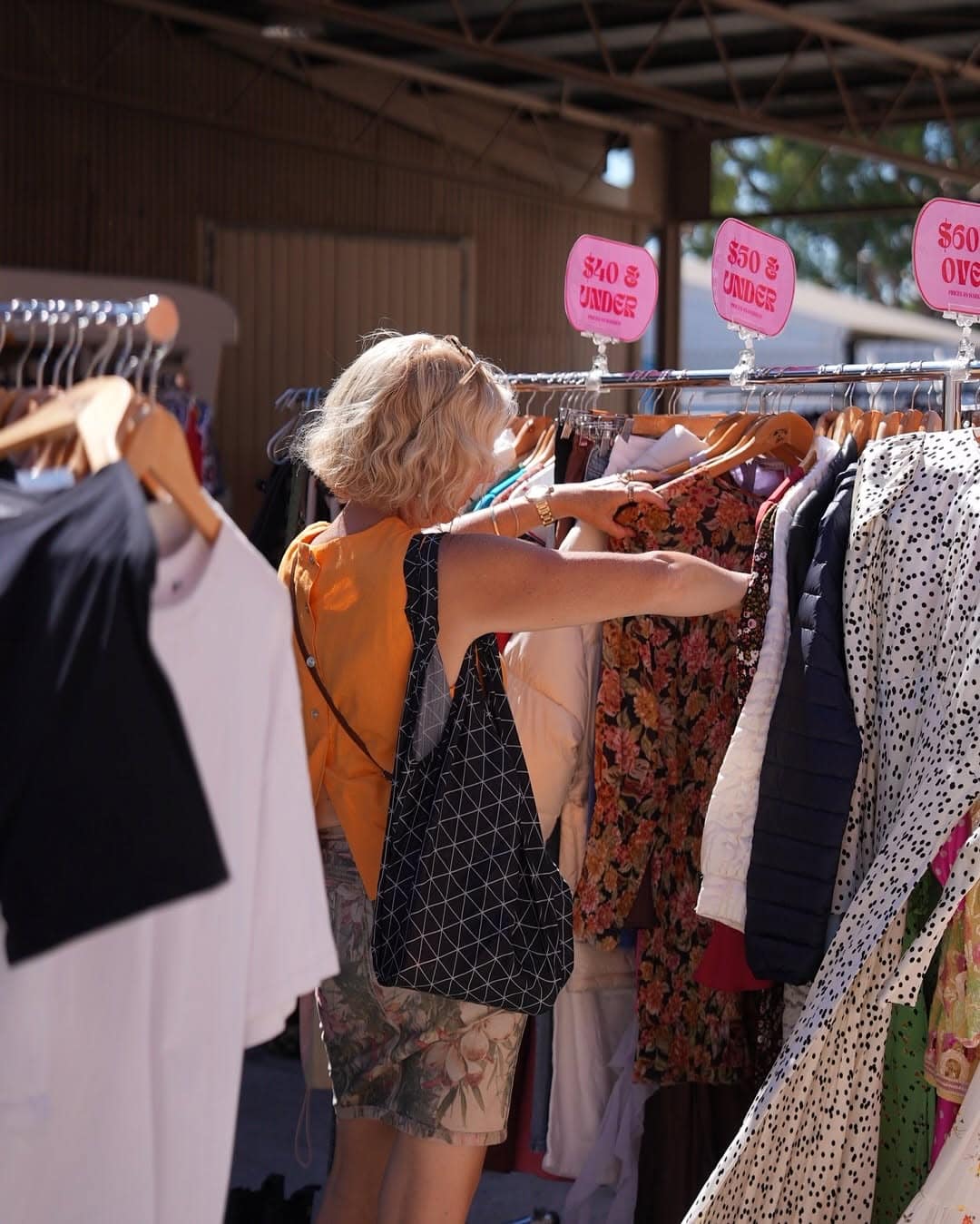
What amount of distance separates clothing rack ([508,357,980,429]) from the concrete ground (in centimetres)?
161

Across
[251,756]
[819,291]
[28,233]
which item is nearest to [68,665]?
[251,756]

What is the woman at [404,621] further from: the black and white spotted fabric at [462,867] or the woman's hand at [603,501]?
the woman's hand at [603,501]

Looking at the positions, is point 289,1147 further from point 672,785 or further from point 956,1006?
point 956,1006

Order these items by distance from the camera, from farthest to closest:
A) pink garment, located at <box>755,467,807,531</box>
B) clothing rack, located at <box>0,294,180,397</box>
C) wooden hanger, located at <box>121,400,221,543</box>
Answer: pink garment, located at <box>755,467,807,531</box>, clothing rack, located at <box>0,294,180,397</box>, wooden hanger, located at <box>121,400,221,543</box>

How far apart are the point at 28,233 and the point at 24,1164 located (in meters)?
7.09

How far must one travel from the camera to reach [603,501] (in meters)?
2.54

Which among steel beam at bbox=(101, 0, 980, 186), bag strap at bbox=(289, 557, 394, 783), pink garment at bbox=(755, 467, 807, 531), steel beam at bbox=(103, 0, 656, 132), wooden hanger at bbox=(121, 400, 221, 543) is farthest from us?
steel beam at bbox=(103, 0, 656, 132)

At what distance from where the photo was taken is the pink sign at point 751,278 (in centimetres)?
262

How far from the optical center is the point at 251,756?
58.7 inches

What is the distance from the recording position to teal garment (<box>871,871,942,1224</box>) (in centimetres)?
220

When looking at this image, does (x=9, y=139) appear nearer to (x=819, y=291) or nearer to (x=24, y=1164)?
(x=24, y=1164)

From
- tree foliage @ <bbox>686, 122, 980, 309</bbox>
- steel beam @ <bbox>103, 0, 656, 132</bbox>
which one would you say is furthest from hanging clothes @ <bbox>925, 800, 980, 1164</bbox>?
tree foliage @ <bbox>686, 122, 980, 309</bbox>

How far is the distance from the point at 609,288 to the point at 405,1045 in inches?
62.0

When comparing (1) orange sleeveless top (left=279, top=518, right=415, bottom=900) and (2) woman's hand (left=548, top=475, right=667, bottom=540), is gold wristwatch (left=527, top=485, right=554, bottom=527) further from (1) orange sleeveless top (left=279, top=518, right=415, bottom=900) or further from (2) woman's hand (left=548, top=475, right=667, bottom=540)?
(1) orange sleeveless top (left=279, top=518, right=415, bottom=900)
